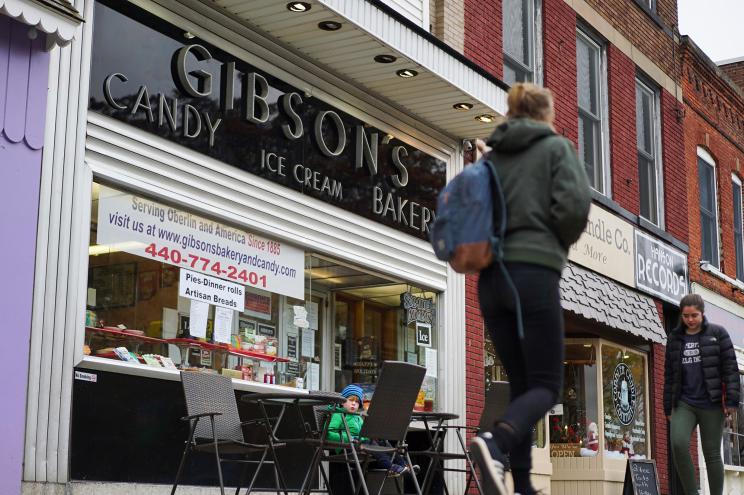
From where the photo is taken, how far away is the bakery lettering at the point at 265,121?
901cm

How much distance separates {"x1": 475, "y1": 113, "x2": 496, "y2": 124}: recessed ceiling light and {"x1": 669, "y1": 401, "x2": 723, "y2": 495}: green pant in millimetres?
3793

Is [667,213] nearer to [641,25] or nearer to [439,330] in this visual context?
[641,25]

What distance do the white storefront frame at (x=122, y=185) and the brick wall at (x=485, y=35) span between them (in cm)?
178

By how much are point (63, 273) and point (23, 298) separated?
1.54 feet

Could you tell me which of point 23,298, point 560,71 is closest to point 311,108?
point 23,298

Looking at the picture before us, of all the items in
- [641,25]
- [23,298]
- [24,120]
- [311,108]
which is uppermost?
[641,25]

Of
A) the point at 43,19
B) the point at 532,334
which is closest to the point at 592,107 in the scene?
the point at 43,19

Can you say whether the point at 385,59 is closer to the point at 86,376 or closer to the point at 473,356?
the point at 473,356

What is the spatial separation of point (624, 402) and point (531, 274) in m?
11.9

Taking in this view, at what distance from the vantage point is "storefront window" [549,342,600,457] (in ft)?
51.0

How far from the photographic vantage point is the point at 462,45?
13109mm

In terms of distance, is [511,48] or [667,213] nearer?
[511,48]

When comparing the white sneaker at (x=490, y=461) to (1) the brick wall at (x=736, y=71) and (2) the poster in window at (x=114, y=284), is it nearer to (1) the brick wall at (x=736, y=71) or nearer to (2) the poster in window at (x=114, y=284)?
(2) the poster in window at (x=114, y=284)

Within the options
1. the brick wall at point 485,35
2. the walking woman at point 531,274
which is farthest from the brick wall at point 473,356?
the walking woman at point 531,274
